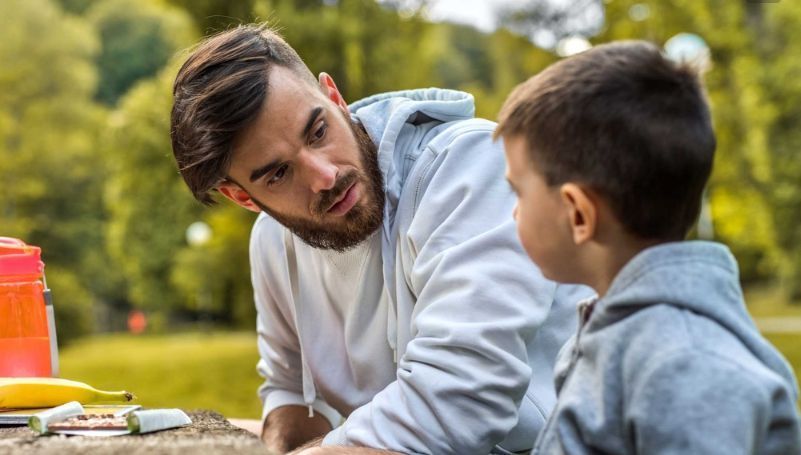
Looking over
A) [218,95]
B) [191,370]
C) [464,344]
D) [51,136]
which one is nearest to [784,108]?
[191,370]

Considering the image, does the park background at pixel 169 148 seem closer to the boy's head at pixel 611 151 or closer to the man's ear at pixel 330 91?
the man's ear at pixel 330 91

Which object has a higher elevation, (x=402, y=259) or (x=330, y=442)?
(x=402, y=259)

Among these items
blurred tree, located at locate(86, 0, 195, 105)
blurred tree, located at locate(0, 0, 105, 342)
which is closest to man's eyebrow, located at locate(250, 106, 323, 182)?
blurred tree, located at locate(0, 0, 105, 342)

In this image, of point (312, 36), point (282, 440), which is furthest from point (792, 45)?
point (282, 440)

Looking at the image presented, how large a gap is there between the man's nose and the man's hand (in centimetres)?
75

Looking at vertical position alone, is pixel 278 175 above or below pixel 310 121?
below

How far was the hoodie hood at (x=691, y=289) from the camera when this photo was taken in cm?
137

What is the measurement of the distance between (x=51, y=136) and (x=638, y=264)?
29400 millimetres

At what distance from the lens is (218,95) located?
2.34 metres

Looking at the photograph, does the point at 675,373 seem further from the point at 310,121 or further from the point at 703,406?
the point at 310,121

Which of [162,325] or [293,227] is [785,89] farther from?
[162,325]

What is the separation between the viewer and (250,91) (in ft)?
7.70

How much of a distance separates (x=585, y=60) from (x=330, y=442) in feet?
3.05

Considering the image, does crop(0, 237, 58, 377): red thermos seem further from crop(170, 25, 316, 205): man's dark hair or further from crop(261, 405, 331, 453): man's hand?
crop(261, 405, 331, 453): man's hand
